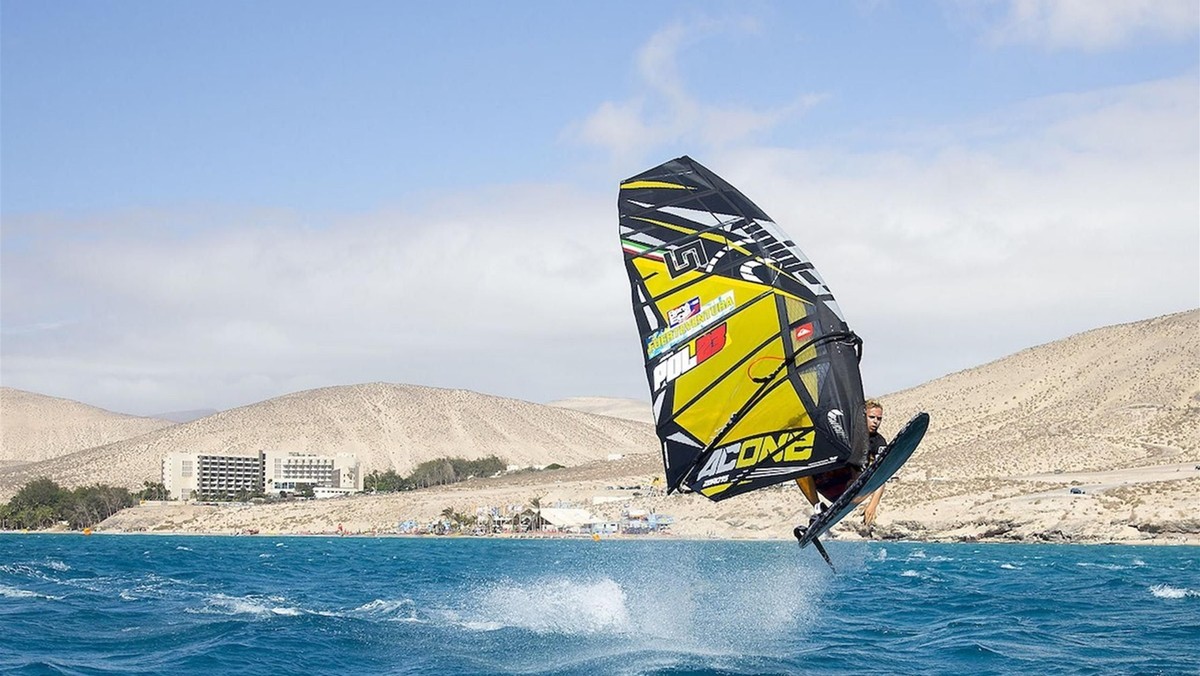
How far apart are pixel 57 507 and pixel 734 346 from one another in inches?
5795

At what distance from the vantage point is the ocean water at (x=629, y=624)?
1900 centimetres

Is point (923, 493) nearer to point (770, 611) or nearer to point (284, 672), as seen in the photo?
point (770, 611)

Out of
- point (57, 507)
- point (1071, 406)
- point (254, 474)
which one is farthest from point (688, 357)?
point (254, 474)

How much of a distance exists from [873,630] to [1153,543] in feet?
165

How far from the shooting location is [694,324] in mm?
14719

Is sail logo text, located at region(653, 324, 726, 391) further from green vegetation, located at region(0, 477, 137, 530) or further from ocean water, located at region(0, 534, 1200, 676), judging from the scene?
green vegetation, located at region(0, 477, 137, 530)

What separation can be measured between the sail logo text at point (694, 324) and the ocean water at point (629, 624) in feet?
12.4

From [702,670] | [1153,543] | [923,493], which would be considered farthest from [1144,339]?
[702,670]

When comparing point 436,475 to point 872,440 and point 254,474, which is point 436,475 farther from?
point 872,440

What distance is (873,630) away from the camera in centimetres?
2348

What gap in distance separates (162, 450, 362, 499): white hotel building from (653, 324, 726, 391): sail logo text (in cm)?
16182

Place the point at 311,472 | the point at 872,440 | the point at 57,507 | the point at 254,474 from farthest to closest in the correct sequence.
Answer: the point at 254,474, the point at 311,472, the point at 57,507, the point at 872,440

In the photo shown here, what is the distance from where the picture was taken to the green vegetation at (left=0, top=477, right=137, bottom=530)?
14275cm

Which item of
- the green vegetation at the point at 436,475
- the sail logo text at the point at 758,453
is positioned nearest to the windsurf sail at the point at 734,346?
the sail logo text at the point at 758,453
